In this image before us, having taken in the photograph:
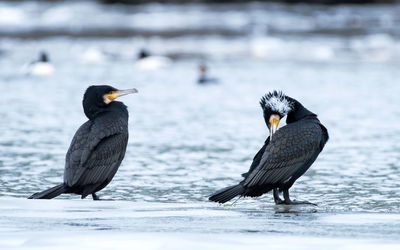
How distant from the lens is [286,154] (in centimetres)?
677

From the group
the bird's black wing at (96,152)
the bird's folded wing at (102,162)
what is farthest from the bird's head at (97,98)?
the bird's folded wing at (102,162)

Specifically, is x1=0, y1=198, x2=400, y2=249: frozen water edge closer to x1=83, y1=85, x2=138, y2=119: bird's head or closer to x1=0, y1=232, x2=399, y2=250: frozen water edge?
x1=0, y1=232, x2=399, y2=250: frozen water edge

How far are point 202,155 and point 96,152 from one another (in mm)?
3421

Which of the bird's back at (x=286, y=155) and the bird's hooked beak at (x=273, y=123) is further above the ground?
the bird's hooked beak at (x=273, y=123)

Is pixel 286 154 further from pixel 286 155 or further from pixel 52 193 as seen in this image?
pixel 52 193

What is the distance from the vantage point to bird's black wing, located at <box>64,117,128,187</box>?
6938 millimetres

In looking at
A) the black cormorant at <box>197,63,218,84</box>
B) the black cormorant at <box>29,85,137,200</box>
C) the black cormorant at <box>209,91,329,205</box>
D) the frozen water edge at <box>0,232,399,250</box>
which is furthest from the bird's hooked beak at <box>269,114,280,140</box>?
the black cormorant at <box>197,63,218,84</box>

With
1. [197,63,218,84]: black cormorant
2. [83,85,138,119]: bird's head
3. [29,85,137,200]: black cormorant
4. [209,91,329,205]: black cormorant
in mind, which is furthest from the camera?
[197,63,218,84]: black cormorant

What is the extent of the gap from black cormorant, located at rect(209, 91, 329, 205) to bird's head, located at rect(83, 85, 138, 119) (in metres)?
1.35

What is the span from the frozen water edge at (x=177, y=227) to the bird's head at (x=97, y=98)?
96 cm

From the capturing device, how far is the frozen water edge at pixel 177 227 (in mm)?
5047

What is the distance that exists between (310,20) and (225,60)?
2593cm

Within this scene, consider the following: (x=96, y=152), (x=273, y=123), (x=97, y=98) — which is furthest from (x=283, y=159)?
(x=97, y=98)

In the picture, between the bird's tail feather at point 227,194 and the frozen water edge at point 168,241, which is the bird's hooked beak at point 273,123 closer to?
the bird's tail feather at point 227,194
